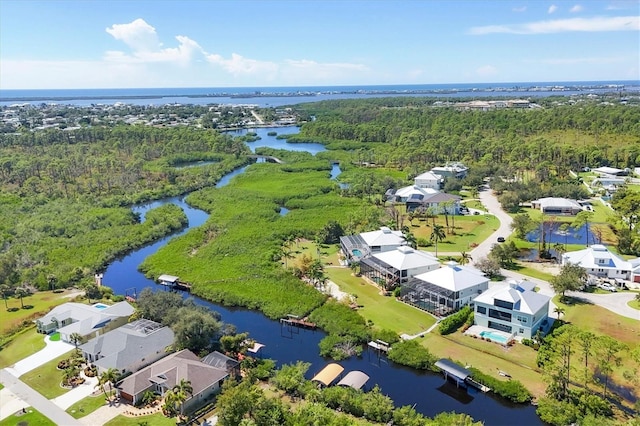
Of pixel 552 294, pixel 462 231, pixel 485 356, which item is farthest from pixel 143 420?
pixel 462 231

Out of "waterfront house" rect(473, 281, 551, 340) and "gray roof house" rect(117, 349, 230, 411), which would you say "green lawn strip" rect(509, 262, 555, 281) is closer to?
"waterfront house" rect(473, 281, 551, 340)

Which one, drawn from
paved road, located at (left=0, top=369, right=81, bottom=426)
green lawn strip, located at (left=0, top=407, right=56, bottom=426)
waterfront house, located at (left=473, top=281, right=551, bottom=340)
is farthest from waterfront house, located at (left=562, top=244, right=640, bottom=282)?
green lawn strip, located at (left=0, top=407, right=56, bottom=426)

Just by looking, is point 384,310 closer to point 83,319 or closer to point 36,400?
point 83,319

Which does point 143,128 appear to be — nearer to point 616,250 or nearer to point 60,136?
point 60,136

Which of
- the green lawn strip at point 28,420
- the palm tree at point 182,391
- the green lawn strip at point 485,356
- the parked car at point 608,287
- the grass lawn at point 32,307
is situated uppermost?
the palm tree at point 182,391

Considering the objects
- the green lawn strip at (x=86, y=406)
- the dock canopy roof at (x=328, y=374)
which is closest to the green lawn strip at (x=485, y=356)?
the dock canopy roof at (x=328, y=374)

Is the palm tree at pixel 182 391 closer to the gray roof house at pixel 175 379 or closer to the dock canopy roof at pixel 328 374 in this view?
the gray roof house at pixel 175 379
